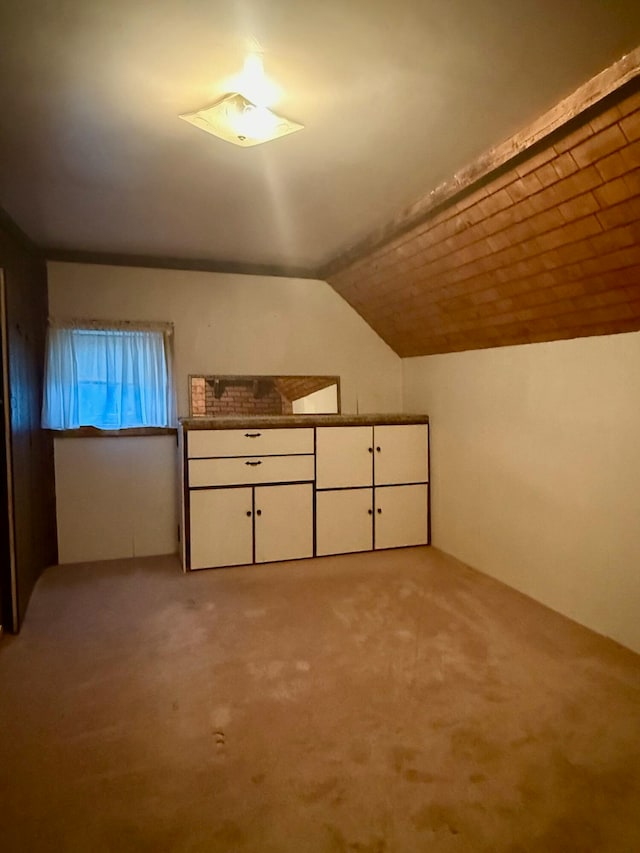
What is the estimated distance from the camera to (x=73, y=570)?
154 inches

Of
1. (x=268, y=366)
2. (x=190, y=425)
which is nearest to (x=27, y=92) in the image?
(x=190, y=425)

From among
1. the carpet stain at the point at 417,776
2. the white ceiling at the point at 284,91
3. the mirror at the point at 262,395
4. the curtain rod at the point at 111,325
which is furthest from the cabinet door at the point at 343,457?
the carpet stain at the point at 417,776

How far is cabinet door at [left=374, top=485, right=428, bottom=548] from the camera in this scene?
14.0 feet

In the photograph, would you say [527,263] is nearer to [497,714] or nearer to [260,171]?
[260,171]

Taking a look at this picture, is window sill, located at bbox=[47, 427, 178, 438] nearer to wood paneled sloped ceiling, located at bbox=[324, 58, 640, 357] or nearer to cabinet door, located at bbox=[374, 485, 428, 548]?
cabinet door, located at bbox=[374, 485, 428, 548]

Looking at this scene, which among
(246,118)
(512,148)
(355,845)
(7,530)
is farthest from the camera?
(7,530)

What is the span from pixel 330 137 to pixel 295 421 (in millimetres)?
2104

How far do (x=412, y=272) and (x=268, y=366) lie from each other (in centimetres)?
146

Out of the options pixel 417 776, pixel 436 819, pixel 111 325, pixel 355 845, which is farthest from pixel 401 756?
pixel 111 325

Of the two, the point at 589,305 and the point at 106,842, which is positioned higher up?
the point at 589,305

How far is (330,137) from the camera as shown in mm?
2256

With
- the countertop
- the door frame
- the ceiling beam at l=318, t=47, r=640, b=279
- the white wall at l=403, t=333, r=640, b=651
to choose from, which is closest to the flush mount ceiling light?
the ceiling beam at l=318, t=47, r=640, b=279

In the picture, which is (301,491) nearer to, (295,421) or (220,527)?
(295,421)

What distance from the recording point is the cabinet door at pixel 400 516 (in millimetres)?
4254
